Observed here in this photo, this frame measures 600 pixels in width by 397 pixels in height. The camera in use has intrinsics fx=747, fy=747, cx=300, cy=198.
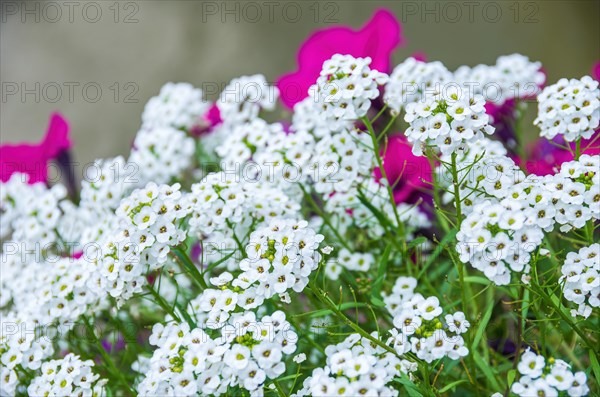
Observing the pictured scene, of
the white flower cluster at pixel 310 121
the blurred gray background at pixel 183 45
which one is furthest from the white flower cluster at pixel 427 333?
the blurred gray background at pixel 183 45

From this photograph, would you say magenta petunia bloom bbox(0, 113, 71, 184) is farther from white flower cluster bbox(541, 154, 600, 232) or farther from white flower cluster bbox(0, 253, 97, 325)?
white flower cluster bbox(541, 154, 600, 232)

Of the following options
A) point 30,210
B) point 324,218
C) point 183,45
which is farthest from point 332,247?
point 183,45

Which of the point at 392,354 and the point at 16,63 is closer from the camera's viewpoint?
the point at 392,354

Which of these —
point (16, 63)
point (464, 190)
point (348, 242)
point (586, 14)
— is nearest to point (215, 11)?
Result: point (16, 63)

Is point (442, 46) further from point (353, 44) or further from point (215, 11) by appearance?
point (353, 44)

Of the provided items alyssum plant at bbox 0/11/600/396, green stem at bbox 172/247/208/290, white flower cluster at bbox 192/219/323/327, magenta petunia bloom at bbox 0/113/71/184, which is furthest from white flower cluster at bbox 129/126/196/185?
white flower cluster at bbox 192/219/323/327

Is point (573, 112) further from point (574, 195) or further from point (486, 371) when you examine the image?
point (486, 371)
